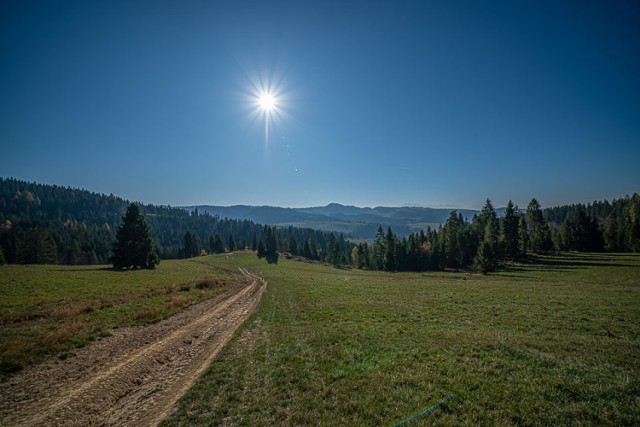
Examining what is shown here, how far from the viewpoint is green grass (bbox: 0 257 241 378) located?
43.8 feet

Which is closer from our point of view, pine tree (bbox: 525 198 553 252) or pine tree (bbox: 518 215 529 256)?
pine tree (bbox: 518 215 529 256)

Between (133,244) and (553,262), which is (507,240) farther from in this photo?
(133,244)

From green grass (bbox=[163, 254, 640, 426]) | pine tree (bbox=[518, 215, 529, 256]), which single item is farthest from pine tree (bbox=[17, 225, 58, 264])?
pine tree (bbox=[518, 215, 529, 256])

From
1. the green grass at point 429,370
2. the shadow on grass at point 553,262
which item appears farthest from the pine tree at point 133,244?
the shadow on grass at point 553,262

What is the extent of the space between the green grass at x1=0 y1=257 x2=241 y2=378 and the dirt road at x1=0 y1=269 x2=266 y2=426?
1473 mm

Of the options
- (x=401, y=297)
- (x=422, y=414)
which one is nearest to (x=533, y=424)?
(x=422, y=414)

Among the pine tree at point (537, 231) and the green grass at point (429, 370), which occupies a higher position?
the pine tree at point (537, 231)

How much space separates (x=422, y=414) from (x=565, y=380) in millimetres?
6150

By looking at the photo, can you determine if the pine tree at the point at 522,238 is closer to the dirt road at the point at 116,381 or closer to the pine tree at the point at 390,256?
the pine tree at the point at 390,256

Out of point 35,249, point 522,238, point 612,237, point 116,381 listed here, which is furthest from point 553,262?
point 35,249

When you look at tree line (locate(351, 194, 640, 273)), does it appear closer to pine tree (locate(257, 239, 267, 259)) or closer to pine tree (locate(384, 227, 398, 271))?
pine tree (locate(384, 227, 398, 271))

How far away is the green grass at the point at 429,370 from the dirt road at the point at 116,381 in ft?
3.84

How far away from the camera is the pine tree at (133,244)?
5494 centimetres

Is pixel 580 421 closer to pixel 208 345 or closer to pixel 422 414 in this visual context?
pixel 422 414
